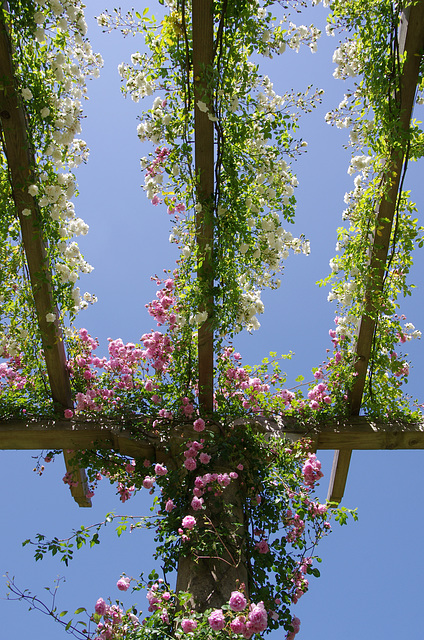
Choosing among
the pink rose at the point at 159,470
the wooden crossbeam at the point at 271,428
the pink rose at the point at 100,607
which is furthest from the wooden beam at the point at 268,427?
the pink rose at the point at 100,607

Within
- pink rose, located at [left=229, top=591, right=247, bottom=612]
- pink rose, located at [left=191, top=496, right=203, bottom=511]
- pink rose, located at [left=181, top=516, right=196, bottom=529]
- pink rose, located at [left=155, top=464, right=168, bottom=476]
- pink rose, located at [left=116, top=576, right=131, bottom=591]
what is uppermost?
pink rose, located at [left=155, top=464, right=168, bottom=476]

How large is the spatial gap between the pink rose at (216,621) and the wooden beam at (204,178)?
1374 mm

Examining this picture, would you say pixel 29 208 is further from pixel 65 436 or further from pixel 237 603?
pixel 237 603

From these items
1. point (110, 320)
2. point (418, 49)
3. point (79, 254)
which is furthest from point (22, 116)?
point (110, 320)

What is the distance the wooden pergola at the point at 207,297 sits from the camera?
2.36 metres

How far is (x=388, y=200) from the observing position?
2.65m

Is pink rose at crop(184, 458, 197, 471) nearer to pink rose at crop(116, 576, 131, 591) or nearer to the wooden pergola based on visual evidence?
the wooden pergola

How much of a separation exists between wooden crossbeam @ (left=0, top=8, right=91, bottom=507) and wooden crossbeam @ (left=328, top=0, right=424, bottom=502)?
5.83 ft

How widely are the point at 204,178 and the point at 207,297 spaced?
2.00ft

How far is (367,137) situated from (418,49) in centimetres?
45

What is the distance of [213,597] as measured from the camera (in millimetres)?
2158

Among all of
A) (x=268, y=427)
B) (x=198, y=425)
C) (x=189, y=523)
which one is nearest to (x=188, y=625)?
(x=189, y=523)

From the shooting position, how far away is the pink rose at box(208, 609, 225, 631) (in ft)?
6.04

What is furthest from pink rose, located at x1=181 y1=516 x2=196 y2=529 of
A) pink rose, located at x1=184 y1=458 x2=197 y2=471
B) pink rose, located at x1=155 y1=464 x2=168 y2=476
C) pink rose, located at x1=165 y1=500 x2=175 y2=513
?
pink rose, located at x1=155 y1=464 x2=168 y2=476
